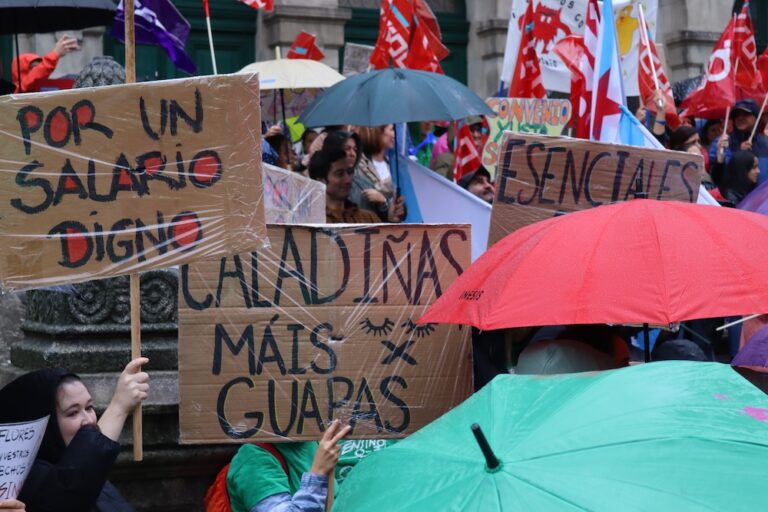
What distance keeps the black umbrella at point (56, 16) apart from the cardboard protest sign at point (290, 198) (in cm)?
199

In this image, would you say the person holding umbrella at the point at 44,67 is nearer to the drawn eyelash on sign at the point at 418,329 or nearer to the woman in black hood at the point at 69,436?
the drawn eyelash on sign at the point at 418,329

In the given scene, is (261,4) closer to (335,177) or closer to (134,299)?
(335,177)

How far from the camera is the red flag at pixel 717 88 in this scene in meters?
10.0

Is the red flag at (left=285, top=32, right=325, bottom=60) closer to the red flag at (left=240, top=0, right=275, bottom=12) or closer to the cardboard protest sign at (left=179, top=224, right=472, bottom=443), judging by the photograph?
the red flag at (left=240, top=0, right=275, bottom=12)

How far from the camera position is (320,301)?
4395 millimetres

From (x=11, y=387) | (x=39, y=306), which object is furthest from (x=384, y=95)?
(x=11, y=387)

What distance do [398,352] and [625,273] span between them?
0.78 meters

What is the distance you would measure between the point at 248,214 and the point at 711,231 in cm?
148

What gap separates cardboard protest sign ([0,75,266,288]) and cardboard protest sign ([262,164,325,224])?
1.11 meters

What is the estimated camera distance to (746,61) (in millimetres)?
10812

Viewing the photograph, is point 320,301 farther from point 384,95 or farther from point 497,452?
point 384,95

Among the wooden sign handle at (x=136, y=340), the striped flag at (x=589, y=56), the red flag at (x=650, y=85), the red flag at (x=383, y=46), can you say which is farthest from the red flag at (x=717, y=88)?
the wooden sign handle at (x=136, y=340)

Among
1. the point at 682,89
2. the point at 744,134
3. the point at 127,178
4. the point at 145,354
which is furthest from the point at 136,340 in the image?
the point at 682,89

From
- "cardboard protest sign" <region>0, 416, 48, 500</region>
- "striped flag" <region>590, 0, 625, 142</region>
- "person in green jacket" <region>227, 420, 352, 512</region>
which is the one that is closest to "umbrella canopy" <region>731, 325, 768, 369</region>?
"person in green jacket" <region>227, 420, 352, 512</region>
